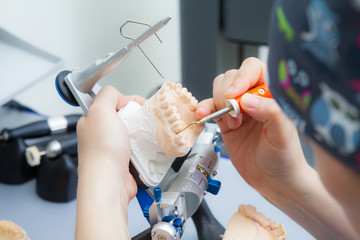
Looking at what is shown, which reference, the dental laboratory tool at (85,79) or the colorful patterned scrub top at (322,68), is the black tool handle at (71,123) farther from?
the colorful patterned scrub top at (322,68)

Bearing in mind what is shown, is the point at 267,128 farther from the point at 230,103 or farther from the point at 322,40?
the point at 322,40

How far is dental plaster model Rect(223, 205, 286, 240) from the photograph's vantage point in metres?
0.66

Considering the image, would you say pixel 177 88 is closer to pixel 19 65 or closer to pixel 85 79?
pixel 85 79

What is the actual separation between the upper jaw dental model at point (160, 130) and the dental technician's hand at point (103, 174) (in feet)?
0.06

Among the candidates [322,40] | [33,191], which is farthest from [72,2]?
[322,40]

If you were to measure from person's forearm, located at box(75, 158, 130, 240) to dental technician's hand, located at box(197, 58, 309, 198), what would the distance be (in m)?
0.16

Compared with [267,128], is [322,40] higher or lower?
higher

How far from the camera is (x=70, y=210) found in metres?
0.92

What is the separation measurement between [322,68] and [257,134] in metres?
0.43

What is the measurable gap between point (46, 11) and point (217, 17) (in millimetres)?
564

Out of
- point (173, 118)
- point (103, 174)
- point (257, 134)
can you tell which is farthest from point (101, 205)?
point (257, 134)

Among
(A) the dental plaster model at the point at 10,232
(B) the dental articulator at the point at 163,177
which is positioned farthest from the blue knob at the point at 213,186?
(A) the dental plaster model at the point at 10,232

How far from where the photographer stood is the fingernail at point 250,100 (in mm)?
585

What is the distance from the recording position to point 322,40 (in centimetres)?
29
